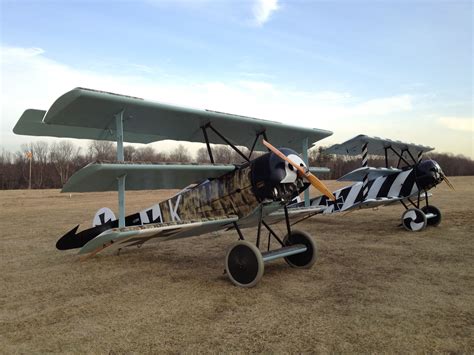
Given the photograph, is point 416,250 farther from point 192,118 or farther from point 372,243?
point 192,118

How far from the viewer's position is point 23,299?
4820mm

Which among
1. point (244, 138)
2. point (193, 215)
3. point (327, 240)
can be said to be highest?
point (244, 138)

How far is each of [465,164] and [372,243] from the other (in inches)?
3282

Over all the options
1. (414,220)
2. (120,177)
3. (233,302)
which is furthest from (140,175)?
(414,220)

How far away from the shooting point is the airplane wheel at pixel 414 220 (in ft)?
32.9

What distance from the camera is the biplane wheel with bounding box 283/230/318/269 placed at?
20.0 feet

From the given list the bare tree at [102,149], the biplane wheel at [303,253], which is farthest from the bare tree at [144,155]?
the biplane wheel at [303,253]

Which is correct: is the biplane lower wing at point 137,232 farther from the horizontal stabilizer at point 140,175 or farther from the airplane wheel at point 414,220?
the airplane wheel at point 414,220

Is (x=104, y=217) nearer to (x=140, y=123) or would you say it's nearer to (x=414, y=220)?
(x=140, y=123)

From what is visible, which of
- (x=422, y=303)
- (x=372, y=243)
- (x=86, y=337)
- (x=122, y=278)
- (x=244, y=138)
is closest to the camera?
(x=86, y=337)

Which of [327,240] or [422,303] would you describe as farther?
[327,240]

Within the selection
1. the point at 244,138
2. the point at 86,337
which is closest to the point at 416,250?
the point at 244,138

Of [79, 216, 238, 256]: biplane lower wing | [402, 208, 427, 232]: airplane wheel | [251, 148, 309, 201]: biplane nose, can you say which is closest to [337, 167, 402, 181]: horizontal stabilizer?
[402, 208, 427, 232]: airplane wheel

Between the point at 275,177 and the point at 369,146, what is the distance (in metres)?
7.71
